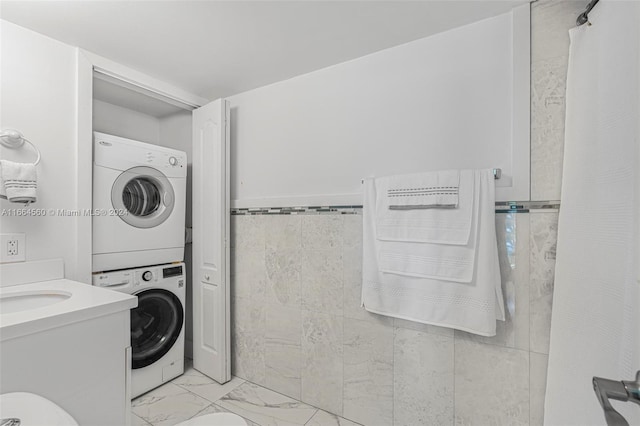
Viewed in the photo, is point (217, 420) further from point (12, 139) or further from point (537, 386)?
point (12, 139)

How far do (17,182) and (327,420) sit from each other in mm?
2086

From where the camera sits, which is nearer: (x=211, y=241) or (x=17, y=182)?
(x=17, y=182)

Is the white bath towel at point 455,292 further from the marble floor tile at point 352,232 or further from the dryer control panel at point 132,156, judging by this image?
the dryer control panel at point 132,156

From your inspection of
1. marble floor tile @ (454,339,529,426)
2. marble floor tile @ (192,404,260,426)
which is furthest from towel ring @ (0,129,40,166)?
marble floor tile @ (454,339,529,426)

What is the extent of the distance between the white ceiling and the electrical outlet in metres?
1.10

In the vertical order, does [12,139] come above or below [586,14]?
below

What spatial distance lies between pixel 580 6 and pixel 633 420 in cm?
152

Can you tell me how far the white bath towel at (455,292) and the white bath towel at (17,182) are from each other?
5.74 feet

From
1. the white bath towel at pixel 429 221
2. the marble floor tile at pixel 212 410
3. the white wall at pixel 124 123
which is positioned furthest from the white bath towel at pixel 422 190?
the white wall at pixel 124 123

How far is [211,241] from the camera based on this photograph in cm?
228

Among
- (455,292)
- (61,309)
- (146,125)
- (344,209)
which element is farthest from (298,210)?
(146,125)

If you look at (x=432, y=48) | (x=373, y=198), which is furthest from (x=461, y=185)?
(x=432, y=48)

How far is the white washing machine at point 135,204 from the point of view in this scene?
6.23ft

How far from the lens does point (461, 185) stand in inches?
55.4
